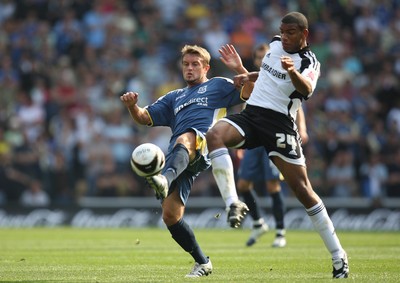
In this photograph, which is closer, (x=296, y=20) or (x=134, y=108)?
(x=296, y=20)

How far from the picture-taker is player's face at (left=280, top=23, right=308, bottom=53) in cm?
905

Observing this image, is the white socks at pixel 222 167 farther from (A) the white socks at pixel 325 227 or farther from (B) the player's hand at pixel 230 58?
(B) the player's hand at pixel 230 58

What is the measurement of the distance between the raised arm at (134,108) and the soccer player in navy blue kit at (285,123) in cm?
114

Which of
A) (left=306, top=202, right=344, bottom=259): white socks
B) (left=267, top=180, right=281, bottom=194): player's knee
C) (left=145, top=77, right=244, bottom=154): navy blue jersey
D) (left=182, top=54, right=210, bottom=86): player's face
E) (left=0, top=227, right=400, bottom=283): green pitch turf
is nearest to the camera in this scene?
(left=306, top=202, right=344, bottom=259): white socks

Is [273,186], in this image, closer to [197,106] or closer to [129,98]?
[197,106]

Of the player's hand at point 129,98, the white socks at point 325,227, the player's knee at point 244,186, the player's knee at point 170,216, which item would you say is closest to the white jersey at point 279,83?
the white socks at point 325,227

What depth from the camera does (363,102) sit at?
881 inches

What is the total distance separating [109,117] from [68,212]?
2.71 meters

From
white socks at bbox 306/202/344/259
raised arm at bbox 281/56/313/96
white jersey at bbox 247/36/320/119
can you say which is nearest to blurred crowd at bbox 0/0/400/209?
white socks at bbox 306/202/344/259

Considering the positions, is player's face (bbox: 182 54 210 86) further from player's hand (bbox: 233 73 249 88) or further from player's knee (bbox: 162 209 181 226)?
player's knee (bbox: 162 209 181 226)

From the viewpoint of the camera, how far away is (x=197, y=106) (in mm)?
9906

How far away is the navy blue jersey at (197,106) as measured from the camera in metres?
9.86

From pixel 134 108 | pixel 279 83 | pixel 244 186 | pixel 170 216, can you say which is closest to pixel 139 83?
pixel 244 186

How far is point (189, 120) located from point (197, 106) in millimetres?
196
